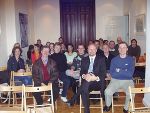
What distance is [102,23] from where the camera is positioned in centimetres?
1184

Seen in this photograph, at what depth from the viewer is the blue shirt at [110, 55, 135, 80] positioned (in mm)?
5203

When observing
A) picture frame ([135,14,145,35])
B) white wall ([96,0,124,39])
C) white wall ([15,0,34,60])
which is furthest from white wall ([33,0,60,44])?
picture frame ([135,14,145,35])

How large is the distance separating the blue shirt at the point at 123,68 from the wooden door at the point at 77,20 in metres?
6.76

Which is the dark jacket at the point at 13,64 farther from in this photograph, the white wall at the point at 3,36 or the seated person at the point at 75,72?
the white wall at the point at 3,36

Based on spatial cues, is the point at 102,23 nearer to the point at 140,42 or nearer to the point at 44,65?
the point at 140,42

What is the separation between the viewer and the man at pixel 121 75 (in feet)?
16.8

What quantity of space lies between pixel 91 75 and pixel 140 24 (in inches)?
179

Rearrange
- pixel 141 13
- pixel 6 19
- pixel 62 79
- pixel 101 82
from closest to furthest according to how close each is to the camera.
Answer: pixel 101 82 < pixel 62 79 < pixel 6 19 < pixel 141 13

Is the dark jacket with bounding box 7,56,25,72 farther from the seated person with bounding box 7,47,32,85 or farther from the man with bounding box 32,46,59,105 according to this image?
the man with bounding box 32,46,59,105

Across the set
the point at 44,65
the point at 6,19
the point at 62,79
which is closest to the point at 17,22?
the point at 6,19

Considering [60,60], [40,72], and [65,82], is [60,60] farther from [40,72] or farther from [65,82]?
[40,72]

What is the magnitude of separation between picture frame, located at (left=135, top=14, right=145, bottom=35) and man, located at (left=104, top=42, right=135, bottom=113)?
3.76 metres

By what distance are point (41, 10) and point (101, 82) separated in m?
7.43

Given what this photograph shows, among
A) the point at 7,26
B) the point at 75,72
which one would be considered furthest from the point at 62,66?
the point at 7,26
